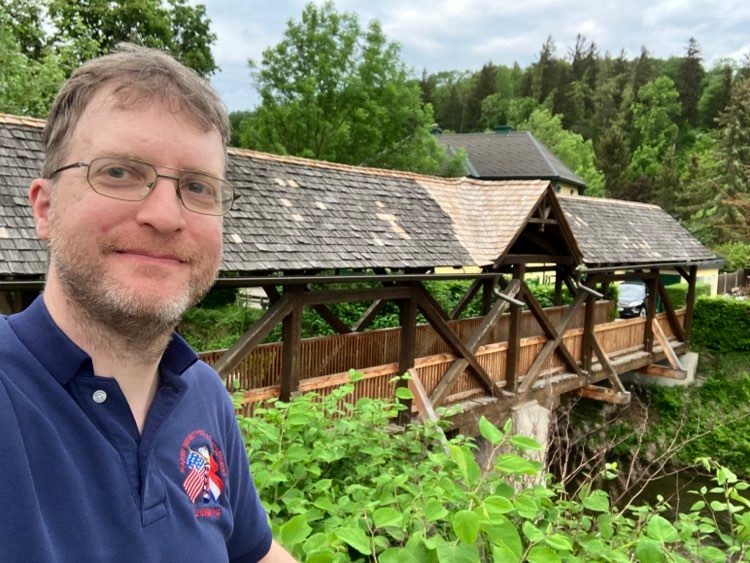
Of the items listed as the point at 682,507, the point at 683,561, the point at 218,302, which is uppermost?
the point at 683,561

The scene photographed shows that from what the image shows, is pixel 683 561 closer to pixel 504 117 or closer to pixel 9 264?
pixel 9 264

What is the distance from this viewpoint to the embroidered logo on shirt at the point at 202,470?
1.39 m

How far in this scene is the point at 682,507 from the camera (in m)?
13.8

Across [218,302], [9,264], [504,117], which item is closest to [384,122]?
[218,302]

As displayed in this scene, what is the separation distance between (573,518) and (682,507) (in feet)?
42.5

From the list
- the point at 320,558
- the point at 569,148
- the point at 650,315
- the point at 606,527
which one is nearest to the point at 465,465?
the point at 320,558

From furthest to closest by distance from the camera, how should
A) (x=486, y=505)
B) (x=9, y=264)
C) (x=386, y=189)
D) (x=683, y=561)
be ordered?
(x=386, y=189), (x=9, y=264), (x=683, y=561), (x=486, y=505)

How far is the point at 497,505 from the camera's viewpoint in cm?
187

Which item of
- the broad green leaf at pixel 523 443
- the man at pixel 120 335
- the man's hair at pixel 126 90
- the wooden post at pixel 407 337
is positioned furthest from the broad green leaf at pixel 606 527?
the wooden post at pixel 407 337

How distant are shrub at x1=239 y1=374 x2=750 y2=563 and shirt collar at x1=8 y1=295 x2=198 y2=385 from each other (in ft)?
3.34

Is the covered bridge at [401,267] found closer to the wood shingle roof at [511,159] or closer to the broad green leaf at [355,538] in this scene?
the broad green leaf at [355,538]

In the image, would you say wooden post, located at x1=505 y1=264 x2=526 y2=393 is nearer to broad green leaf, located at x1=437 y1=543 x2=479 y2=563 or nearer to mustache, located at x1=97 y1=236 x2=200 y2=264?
broad green leaf, located at x1=437 y1=543 x2=479 y2=563

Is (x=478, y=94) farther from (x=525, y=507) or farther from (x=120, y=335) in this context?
(x=120, y=335)

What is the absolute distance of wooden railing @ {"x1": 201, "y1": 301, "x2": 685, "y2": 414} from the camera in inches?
277
